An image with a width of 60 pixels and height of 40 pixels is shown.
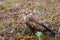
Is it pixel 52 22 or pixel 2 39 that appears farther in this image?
pixel 52 22

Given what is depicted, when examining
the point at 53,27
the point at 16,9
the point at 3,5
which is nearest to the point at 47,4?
the point at 16,9

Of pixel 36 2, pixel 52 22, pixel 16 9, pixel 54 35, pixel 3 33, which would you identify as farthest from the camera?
pixel 36 2

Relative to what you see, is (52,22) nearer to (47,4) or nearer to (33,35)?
(33,35)

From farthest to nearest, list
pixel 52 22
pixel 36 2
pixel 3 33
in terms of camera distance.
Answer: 1. pixel 36 2
2. pixel 52 22
3. pixel 3 33

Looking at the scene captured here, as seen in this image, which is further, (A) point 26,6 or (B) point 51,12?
(A) point 26,6

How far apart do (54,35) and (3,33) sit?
1.29m

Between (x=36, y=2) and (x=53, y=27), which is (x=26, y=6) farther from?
(x=53, y=27)

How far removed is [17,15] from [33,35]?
155 cm

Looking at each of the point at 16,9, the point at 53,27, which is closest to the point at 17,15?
the point at 16,9

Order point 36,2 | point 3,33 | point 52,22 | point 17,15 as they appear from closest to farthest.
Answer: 1. point 3,33
2. point 52,22
3. point 17,15
4. point 36,2

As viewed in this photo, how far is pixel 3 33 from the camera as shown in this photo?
4.91m

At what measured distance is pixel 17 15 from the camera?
5.99 meters

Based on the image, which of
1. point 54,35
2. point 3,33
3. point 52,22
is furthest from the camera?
point 52,22

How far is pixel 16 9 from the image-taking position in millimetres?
6484
